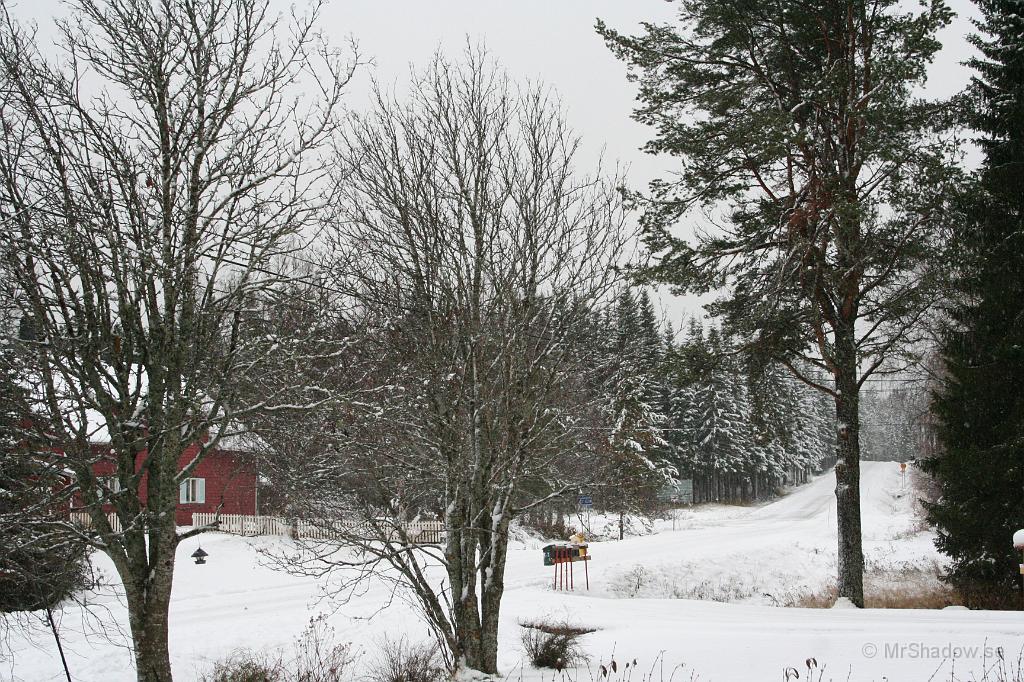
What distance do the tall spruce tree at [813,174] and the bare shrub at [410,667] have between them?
788 centimetres

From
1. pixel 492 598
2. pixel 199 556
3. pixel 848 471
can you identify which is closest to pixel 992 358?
pixel 848 471

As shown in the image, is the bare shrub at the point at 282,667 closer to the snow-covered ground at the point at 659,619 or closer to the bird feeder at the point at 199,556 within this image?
the snow-covered ground at the point at 659,619

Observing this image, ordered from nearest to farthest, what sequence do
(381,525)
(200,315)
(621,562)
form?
(200,315)
(381,525)
(621,562)

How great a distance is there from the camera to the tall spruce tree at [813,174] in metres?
13.1

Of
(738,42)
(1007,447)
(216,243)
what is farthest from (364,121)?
(1007,447)

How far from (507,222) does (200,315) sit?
12.3ft

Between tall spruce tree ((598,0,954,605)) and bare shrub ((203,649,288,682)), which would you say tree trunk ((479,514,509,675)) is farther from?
tall spruce tree ((598,0,954,605))

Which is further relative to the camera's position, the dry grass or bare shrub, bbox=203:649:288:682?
the dry grass

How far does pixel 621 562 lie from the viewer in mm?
22672

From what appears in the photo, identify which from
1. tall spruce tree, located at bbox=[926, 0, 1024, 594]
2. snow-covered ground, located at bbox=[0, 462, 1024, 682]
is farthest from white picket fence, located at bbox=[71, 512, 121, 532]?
tall spruce tree, located at bbox=[926, 0, 1024, 594]

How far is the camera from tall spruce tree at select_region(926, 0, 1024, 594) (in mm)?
14398

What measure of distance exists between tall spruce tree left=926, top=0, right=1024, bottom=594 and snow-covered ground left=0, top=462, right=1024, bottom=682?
3183mm

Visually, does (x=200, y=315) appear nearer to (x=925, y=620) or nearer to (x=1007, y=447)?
(x=925, y=620)

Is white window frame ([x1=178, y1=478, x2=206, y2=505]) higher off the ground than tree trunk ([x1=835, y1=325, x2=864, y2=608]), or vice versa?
tree trunk ([x1=835, y1=325, x2=864, y2=608])
